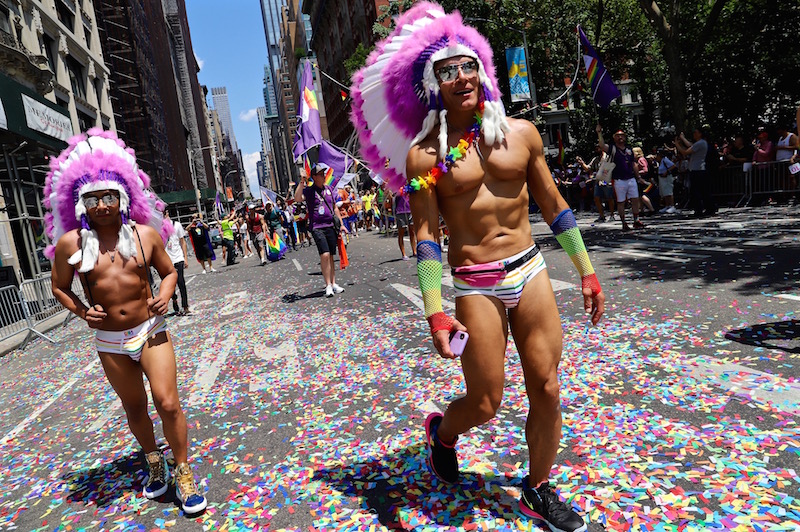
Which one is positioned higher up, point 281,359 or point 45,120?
point 45,120

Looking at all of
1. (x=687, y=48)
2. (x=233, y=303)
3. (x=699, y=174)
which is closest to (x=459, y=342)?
(x=233, y=303)

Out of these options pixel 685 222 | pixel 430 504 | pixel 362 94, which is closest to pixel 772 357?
pixel 430 504

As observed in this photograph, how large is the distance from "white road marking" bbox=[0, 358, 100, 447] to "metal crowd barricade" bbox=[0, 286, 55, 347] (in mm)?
3487

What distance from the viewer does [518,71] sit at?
22359 mm

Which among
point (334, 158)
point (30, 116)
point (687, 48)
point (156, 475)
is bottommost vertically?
point (156, 475)

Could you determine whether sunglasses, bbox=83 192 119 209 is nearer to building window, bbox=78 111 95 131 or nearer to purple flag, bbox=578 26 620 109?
purple flag, bbox=578 26 620 109

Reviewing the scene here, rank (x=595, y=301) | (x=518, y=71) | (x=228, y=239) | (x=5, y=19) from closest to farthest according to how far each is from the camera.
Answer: (x=595, y=301) < (x=5, y=19) < (x=518, y=71) < (x=228, y=239)

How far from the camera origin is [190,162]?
89.8 metres

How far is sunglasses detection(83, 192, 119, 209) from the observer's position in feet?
10.7

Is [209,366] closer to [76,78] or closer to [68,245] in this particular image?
[68,245]

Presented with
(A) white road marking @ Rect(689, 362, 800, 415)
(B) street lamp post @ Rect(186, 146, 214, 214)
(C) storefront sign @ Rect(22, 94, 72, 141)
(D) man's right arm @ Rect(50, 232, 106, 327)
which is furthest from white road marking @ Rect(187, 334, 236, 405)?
(B) street lamp post @ Rect(186, 146, 214, 214)

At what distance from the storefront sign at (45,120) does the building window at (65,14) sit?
1895cm

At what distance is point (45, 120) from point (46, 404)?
1133 cm

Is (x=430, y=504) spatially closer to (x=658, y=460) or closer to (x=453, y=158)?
(x=658, y=460)
